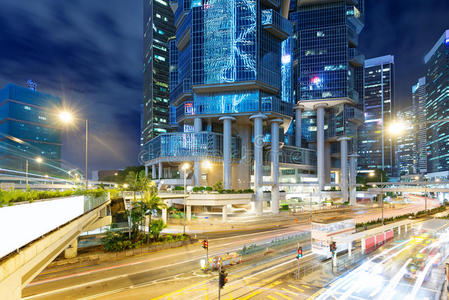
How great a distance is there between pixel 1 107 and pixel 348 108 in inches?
5869

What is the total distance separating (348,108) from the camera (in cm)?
8981

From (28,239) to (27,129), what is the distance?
128 metres

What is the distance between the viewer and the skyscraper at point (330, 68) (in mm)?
85688

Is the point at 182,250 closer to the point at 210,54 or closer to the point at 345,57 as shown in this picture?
the point at 210,54

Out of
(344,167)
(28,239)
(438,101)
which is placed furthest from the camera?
(438,101)

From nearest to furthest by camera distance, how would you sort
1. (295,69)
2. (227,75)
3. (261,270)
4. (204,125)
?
(261,270) → (227,75) → (204,125) → (295,69)

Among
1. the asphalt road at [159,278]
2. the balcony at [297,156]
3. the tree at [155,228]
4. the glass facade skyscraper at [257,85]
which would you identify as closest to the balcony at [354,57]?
the glass facade skyscraper at [257,85]

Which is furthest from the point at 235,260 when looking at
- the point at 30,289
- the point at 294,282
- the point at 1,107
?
the point at 1,107

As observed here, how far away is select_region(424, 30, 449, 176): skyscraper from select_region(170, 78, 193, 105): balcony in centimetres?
15264

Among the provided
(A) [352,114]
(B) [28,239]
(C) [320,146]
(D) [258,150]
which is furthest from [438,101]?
(B) [28,239]

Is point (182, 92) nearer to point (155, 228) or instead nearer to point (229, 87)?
point (229, 87)

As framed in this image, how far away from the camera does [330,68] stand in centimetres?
8600

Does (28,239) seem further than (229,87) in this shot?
No

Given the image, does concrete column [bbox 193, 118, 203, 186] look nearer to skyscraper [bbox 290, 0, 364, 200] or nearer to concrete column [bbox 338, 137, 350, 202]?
skyscraper [bbox 290, 0, 364, 200]
